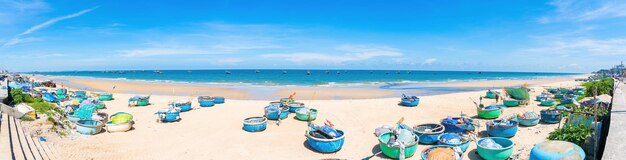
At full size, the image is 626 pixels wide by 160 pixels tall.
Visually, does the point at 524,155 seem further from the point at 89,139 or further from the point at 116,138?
the point at 89,139

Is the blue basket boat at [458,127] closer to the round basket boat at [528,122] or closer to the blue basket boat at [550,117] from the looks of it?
the round basket boat at [528,122]

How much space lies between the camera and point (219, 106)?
28094 millimetres

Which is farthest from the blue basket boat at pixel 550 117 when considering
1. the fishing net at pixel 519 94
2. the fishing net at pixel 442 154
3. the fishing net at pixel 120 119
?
the fishing net at pixel 120 119

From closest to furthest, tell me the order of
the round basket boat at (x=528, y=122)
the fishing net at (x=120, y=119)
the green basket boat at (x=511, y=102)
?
the round basket boat at (x=528, y=122), the fishing net at (x=120, y=119), the green basket boat at (x=511, y=102)

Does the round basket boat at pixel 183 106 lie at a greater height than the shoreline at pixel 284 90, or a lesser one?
greater

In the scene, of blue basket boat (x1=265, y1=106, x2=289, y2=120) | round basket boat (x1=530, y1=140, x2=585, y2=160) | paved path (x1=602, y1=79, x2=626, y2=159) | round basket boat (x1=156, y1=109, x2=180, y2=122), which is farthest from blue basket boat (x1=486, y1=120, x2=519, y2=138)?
round basket boat (x1=156, y1=109, x2=180, y2=122)

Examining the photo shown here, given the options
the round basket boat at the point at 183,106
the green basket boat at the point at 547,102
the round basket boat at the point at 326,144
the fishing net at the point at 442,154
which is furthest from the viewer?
the green basket boat at the point at 547,102

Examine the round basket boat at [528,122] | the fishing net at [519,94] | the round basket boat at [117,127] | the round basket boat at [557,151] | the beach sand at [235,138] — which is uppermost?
the fishing net at [519,94]

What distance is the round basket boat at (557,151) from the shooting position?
382 inches

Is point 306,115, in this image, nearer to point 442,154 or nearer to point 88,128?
point 442,154

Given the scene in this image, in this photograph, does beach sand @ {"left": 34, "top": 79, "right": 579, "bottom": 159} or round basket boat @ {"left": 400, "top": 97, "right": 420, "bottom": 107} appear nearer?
beach sand @ {"left": 34, "top": 79, "right": 579, "bottom": 159}

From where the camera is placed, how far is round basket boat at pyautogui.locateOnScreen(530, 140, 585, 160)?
9.70m

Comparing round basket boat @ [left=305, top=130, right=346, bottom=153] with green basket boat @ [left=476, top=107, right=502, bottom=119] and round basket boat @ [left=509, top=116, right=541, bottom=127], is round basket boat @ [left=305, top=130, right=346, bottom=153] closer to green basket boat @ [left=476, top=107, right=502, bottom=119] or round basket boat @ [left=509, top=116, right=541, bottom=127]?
round basket boat @ [left=509, top=116, right=541, bottom=127]

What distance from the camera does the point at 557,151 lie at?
32.4ft
